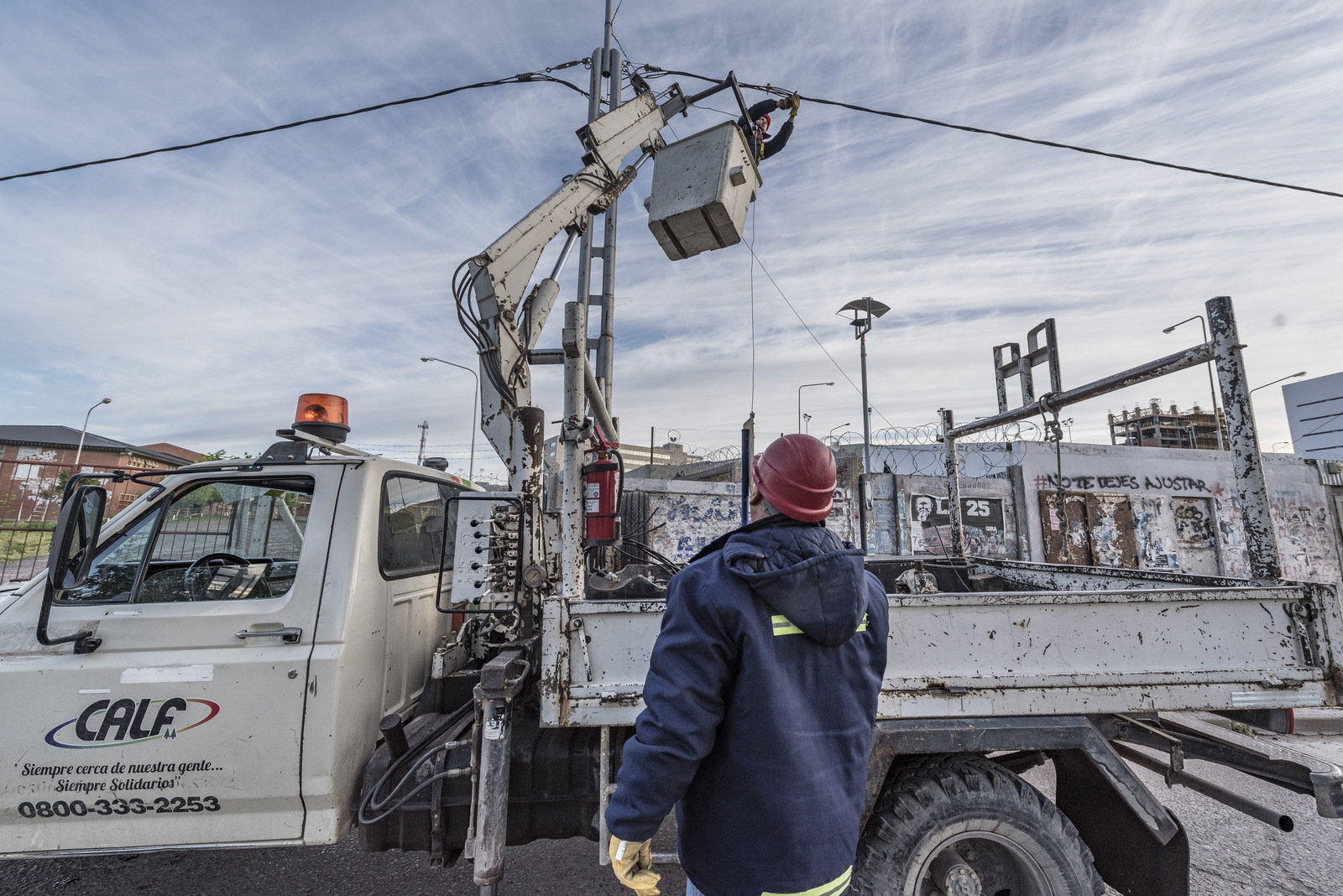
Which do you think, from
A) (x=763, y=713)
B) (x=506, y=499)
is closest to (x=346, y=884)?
(x=506, y=499)

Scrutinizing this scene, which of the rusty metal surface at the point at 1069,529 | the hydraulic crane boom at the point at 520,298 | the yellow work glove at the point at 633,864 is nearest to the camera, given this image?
the yellow work glove at the point at 633,864

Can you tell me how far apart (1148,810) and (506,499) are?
296 cm

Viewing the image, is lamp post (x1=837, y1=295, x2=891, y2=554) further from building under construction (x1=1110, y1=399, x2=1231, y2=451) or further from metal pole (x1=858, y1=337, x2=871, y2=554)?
building under construction (x1=1110, y1=399, x2=1231, y2=451)

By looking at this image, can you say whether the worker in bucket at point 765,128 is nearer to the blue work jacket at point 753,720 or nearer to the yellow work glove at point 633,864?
the blue work jacket at point 753,720

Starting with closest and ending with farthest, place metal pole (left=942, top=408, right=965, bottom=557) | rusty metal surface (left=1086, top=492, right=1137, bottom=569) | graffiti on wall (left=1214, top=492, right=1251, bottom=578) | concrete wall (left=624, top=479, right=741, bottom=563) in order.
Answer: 1. metal pole (left=942, top=408, right=965, bottom=557)
2. concrete wall (left=624, top=479, right=741, bottom=563)
3. rusty metal surface (left=1086, top=492, right=1137, bottom=569)
4. graffiti on wall (left=1214, top=492, right=1251, bottom=578)

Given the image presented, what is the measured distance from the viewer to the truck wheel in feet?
7.45

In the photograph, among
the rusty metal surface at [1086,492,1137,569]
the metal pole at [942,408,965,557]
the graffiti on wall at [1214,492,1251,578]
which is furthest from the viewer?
the graffiti on wall at [1214,492,1251,578]

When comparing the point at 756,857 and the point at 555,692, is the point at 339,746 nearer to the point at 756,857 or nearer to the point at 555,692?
the point at 555,692

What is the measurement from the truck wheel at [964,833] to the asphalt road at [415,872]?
1.39m

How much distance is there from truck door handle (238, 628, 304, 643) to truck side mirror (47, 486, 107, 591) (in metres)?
0.60

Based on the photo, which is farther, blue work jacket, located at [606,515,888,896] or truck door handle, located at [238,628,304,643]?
truck door handle, located at [238,628,304,643]

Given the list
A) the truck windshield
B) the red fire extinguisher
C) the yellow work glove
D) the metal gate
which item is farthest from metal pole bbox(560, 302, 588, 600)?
the metal gate

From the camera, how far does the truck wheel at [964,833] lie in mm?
2271

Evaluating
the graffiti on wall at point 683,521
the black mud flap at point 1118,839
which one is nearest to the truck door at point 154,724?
the black mud flap at point 1118,839
